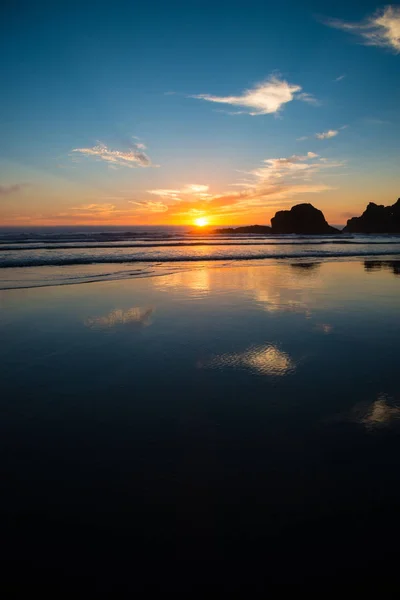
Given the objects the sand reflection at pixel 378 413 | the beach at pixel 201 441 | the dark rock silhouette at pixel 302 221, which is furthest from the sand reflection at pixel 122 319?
the dark rock silhouette at pixel 302 221

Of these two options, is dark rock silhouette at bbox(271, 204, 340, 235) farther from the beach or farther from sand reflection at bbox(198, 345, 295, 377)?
sand reflection at bbox(198, 345, 295, 377)

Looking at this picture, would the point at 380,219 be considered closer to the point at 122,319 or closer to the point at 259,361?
the point at 122,319

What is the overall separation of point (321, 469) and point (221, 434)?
1161 millimetres

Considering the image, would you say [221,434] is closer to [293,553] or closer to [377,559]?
[293,553]

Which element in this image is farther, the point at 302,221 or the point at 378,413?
the point at 302,221

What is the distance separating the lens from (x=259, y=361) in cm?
654

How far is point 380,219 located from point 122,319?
13100cm

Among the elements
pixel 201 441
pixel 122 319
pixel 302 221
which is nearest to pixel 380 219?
pixel 302 221

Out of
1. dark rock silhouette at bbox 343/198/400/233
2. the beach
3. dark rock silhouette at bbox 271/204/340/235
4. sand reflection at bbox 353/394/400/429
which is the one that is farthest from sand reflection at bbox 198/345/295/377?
dark rock silhouette at bbox 343/198/400/233

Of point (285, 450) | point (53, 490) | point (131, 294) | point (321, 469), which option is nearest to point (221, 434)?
point (285, 450)

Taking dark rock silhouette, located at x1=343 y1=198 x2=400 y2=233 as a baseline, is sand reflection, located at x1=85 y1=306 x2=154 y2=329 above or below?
below

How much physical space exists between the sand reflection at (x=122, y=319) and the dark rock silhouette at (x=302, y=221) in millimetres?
113329

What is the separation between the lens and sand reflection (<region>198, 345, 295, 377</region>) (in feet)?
20.1

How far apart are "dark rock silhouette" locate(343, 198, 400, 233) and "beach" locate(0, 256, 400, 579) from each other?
126 meters
